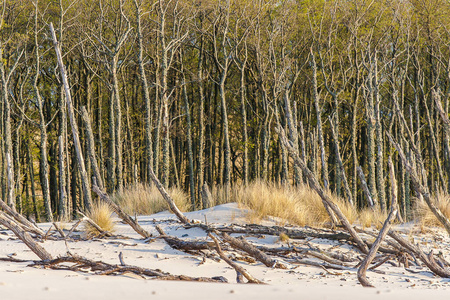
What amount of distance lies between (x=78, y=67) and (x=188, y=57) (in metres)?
5.67

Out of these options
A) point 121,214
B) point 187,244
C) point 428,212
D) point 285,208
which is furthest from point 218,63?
point 187,244

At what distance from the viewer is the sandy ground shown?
87.5 inches

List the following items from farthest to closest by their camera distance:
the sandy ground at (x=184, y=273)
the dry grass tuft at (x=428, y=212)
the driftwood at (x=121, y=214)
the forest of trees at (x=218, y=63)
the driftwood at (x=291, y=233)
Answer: the forest of trees at (x=218, y=63) → the dry grass tuft at (x=428, y=212) → the driftwood at (x=291, y=233) → the driftwood at (x=121, y=214) → the sandy ground at (x=184, y=273)

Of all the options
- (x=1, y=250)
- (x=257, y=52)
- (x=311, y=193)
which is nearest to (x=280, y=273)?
(x=1, y=250)

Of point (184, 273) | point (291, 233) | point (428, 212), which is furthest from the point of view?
point (428, 212)

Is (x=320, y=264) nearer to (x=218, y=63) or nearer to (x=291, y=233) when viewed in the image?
(x=291, y=233)

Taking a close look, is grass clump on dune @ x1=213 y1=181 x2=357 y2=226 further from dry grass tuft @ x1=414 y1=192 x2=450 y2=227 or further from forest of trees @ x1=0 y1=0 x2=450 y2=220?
forest of trees @ x1=0 y1=0 x2=450 y2=220

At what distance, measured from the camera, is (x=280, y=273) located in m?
4.72

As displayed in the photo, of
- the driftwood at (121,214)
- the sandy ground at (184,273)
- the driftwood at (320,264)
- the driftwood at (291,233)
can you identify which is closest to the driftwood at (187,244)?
the sandy ground at (184,273)

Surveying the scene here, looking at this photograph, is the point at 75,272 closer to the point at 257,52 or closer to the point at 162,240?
the point at 162,240

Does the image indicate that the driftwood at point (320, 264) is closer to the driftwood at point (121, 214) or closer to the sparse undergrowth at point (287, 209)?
the driftwood at point (121, 214)

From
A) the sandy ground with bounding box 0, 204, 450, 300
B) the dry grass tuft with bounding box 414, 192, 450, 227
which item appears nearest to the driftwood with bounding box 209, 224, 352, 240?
the sandy ground with bounding box 0, 204, 450, 300

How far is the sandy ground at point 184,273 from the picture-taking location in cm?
222

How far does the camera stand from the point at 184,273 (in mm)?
4672
